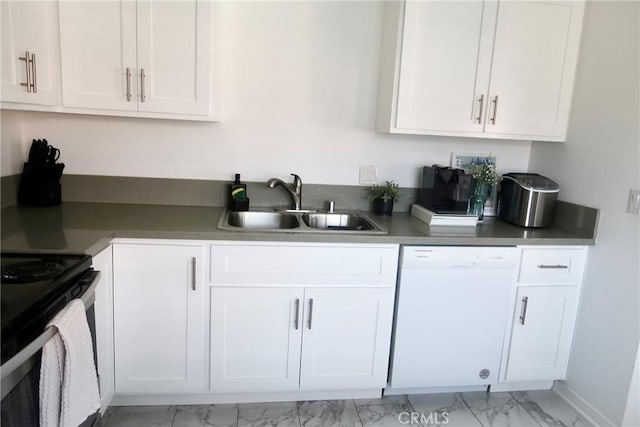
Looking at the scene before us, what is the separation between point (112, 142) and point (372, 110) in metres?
1.47

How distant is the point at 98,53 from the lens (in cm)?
206

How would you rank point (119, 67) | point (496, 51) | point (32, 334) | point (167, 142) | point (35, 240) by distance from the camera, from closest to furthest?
point (32, 334), point (35, 240), point (119, 67), point (496, 51), point (167, 142)

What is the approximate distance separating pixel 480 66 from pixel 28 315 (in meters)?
2.23

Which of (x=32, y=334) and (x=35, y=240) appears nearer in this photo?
(x=32, y=334)

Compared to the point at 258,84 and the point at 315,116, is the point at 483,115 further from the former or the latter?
the point at 258,84

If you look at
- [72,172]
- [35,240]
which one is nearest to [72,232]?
[35,240]

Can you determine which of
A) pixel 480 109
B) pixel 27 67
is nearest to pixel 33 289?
pixel 27 67

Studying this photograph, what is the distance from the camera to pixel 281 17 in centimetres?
241

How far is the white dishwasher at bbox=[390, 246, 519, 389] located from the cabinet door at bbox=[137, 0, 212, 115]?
129 cm

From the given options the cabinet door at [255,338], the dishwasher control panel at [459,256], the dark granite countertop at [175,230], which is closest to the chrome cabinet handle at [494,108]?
the dark granite countertop at [175,230]

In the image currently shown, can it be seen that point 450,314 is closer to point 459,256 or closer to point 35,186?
point 459,256

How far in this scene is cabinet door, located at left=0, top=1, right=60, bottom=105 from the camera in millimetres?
1795

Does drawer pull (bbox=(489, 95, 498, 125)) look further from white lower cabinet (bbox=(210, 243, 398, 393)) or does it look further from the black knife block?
the black knife block

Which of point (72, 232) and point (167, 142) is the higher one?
point (167, 142)
